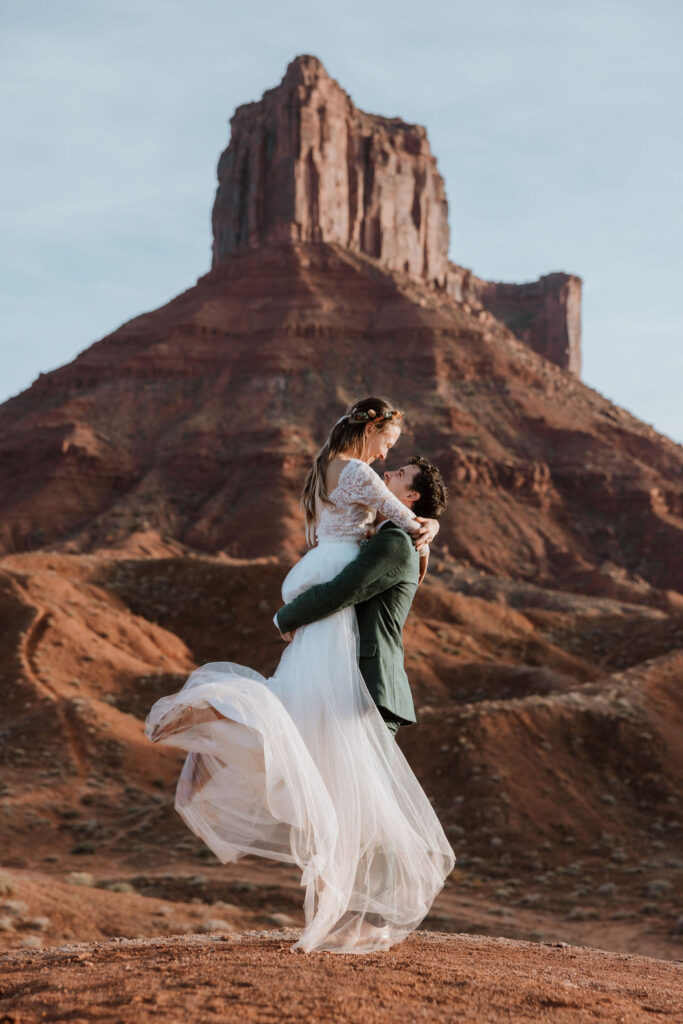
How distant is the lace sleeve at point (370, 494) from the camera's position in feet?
19.9

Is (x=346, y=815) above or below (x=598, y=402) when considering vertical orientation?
below

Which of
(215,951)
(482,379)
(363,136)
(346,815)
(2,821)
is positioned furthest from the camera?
(363,136)

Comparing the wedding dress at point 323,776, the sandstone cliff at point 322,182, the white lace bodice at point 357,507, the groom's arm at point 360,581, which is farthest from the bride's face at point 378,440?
the sandstone cliff at point 322,182

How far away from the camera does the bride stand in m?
5.78

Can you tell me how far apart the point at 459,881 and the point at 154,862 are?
552 centimetres

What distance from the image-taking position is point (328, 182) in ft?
315

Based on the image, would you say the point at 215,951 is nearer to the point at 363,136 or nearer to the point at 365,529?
the point at 365,529

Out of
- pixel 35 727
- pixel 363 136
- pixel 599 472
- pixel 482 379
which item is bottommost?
pixel 35 727

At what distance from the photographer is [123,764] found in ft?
85.3

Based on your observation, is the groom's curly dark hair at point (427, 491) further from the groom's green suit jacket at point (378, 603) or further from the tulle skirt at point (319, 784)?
the tulle skirt at point (319, 784)

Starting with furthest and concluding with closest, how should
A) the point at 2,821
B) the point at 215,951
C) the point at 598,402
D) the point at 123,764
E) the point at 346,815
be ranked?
the point at 598,402
the point at 123,764
the point at 2,821
the point at 215,951
the point at 346,815

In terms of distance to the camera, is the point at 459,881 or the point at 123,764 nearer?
the point at 459,881

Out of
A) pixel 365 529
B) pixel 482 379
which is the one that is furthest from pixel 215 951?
pixel 482 379

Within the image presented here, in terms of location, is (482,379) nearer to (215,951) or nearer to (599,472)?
(599,472)
